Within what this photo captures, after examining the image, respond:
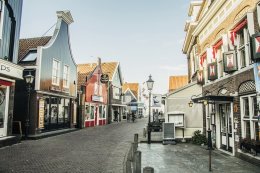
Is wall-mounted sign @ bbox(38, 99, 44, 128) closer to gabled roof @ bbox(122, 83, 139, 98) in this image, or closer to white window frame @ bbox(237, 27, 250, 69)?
white window frame @ bbox(237, 27, 250, 69)

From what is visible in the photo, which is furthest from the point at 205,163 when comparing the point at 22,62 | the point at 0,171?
the point at 22,62

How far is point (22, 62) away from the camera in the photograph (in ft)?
52.4

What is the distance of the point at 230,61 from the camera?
9078mm

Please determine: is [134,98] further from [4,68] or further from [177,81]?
[4,68]

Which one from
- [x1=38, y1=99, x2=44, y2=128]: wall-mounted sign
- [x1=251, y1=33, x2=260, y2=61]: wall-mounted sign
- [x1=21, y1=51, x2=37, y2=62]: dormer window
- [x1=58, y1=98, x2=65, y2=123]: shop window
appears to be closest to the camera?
[x1=251, y1=33, x2=260, y2=61]: wall-mounted sign

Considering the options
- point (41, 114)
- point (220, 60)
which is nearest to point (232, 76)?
point (220, 60)

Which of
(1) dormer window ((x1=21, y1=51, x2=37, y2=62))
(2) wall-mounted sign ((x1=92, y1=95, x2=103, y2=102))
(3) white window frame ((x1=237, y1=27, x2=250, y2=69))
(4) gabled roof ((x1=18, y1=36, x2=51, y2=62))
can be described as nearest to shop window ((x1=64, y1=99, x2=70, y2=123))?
(1) dormer window ((x1=21, y1=51, x2=37, y2=62))

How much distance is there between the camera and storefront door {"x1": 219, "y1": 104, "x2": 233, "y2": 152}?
33.4 feet

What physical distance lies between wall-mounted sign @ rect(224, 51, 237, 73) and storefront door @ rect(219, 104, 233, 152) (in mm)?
2071

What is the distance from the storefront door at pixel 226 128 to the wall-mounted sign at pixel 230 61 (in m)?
2.07

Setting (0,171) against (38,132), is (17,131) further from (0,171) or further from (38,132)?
(0,171)

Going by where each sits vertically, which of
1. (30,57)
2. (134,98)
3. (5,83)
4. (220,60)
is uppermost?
(30,57)

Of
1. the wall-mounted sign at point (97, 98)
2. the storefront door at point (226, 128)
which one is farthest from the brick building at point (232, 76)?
the wall-mounted sign at point (97, 98)

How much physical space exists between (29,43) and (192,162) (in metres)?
16.4
